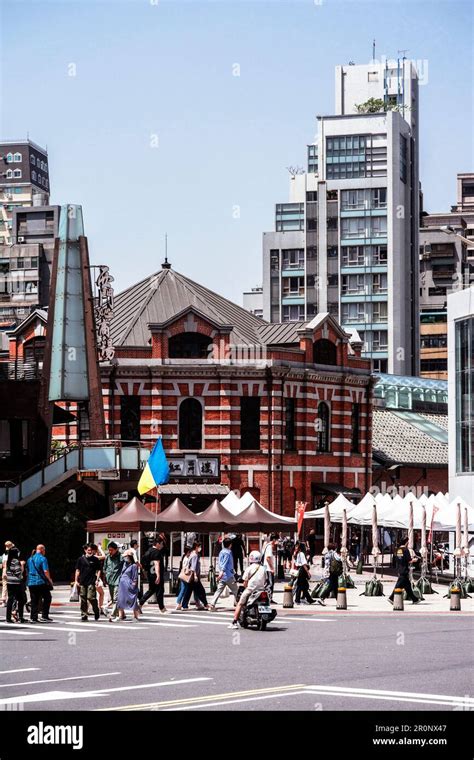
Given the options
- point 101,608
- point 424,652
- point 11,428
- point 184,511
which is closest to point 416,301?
point 11,428

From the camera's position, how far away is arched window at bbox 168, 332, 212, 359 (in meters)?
63.7

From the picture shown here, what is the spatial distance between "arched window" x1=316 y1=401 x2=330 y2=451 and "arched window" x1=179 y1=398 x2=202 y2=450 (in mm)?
6259

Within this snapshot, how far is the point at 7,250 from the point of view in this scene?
146m

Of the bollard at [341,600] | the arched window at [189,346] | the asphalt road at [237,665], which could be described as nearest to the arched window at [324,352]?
the arched window at [189,346]

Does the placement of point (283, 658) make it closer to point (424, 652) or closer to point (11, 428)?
point (424, 652)

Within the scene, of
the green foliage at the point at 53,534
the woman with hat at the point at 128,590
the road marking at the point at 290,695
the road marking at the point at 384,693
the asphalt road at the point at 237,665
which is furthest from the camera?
the green foliage at the point at 53,534

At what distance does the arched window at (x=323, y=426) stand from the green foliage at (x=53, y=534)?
2166 cm

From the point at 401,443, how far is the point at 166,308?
2071cm

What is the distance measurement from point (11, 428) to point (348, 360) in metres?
18.0

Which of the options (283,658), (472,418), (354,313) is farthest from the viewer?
(354,313)

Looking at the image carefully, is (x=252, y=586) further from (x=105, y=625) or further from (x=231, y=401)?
(x=231, y=401)

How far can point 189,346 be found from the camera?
6381cm

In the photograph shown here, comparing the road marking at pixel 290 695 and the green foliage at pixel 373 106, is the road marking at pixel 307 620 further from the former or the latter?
the green foliage at pixel 373 106

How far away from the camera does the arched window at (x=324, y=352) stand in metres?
66.8
